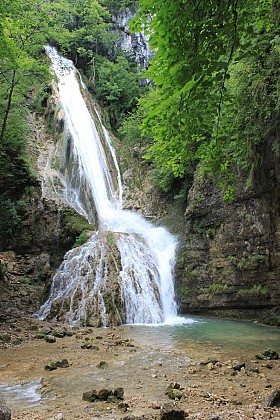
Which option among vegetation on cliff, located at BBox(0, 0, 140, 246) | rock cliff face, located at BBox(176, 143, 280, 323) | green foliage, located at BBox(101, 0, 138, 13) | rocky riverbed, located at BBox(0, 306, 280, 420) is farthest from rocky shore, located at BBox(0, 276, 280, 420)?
green foliage, located at BBox(101, 0, 138, 13)

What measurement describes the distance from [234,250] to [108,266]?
4.71 m

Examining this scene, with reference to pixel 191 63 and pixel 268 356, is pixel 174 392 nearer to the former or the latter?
pixel 268 356

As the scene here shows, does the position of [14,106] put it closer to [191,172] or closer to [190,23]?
[191,172]

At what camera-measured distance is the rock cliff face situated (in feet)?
36.9

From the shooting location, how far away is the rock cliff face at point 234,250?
11258 millimetres

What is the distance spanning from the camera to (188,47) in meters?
3.42

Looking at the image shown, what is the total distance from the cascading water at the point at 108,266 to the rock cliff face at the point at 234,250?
121cm

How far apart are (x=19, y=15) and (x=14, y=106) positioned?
4.30 m

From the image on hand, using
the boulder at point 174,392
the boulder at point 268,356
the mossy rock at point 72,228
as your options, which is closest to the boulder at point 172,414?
the boulder at point 174,392

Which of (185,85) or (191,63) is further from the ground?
(191,63)

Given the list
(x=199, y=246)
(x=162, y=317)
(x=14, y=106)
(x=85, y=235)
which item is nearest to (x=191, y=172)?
(x=199, y=246)

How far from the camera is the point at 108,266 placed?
12.7m

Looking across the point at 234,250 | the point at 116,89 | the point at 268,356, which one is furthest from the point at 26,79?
the point at 116,89

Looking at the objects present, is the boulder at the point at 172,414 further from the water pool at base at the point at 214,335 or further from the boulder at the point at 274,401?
the water pool at base at the point at 214,335
